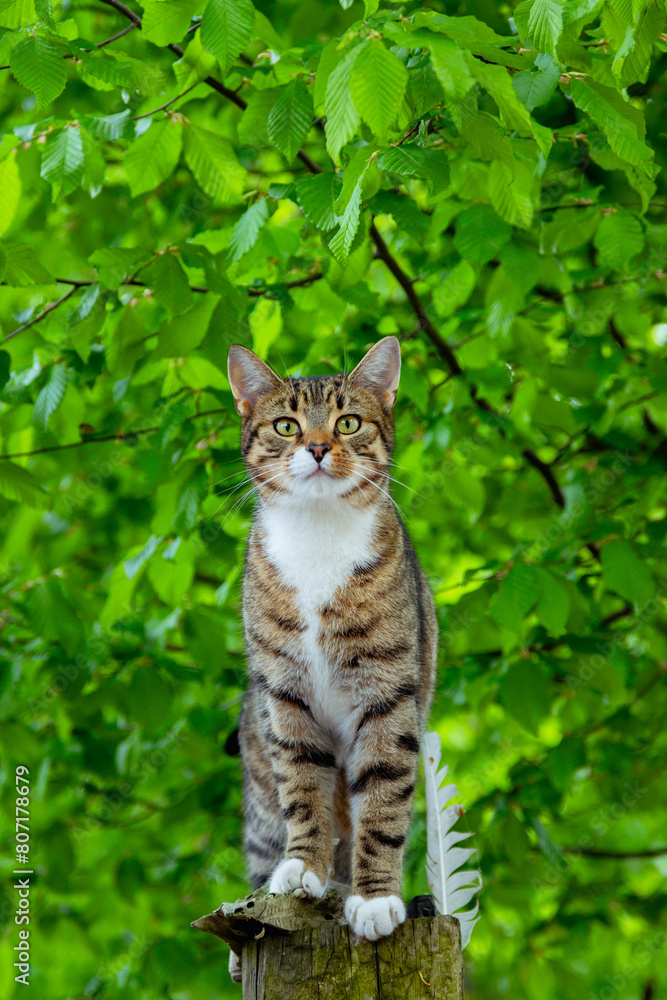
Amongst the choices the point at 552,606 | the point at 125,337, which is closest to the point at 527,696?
the point at 552,606

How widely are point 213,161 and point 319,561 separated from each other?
1551mm

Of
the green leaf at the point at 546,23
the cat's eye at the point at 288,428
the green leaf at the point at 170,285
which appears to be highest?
the green leaf at the point at 546,23

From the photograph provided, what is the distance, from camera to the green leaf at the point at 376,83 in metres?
1.94

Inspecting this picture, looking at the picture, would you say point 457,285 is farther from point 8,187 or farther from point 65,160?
point 8,187

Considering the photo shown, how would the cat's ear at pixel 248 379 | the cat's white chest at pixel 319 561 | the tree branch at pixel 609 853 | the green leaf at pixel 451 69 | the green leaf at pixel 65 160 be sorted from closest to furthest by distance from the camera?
the green leaf at pixel 451 69, the green leaf at pixel 65 160, the cat's white chest at pixel 319 561, the cat's ear at pixel 248 379, the tree branch at pixel 609 853

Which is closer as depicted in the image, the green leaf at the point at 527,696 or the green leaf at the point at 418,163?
the green leaf at the point at 418,163

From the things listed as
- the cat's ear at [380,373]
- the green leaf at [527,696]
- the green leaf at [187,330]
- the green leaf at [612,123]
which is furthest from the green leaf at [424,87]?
the green leaf at [527,696]

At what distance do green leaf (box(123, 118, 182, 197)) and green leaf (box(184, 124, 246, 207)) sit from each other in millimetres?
87

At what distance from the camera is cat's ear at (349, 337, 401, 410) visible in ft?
10.9

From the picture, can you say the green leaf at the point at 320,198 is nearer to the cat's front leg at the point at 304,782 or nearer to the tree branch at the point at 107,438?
the tree branch at the point at 107,438

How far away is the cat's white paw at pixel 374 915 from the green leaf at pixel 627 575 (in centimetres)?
179

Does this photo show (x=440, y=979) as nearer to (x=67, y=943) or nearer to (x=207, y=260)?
(x=207, y=260)

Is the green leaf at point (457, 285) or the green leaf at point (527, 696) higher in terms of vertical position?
the green leaf at point (457, 285)

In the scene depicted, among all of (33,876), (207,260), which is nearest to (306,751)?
(207,260)
